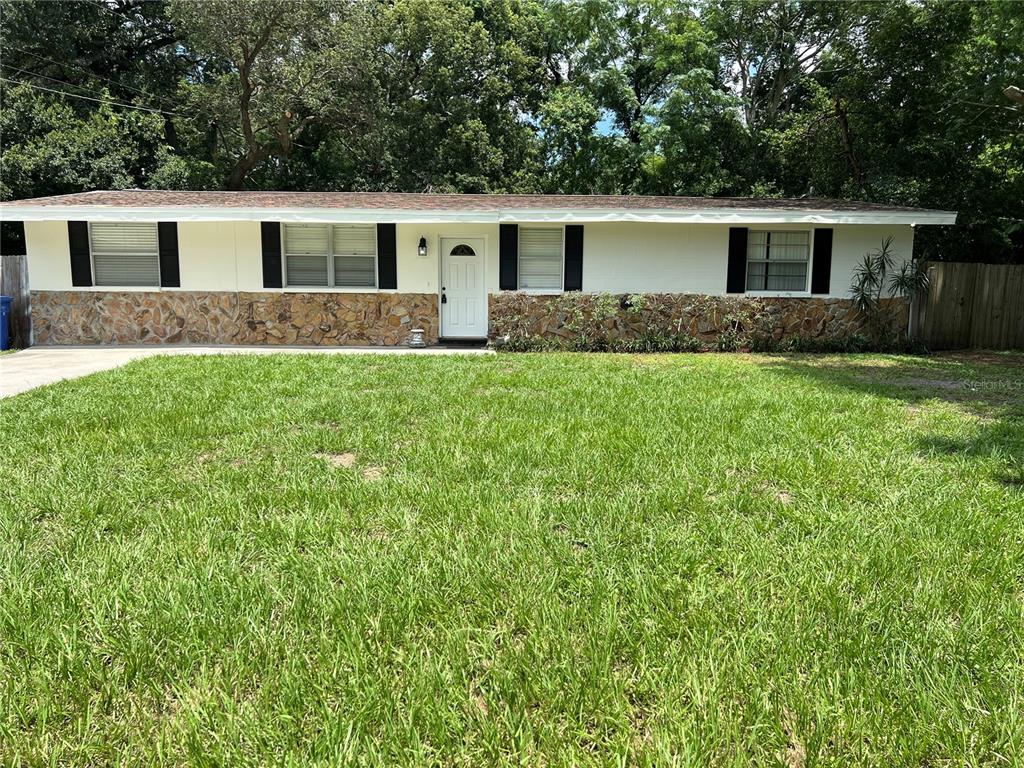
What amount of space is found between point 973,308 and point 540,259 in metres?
8.63

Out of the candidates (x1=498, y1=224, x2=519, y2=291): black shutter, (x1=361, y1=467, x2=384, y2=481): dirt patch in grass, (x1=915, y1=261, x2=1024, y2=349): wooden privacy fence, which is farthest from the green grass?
(x1=915, y1=261, x2=1024, y2=349): wooden privacy fence

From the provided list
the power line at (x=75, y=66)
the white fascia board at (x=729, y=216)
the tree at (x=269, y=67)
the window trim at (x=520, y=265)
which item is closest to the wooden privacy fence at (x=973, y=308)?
the white fascia board at (x=729, y=216)

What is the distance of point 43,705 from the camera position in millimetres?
1957

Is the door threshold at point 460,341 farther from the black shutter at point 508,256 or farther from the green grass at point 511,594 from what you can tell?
the green grass at point 511,594

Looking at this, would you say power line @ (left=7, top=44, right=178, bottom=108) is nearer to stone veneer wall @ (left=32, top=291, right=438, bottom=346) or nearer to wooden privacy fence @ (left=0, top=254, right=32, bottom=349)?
wooden privacy fence @ (left=0, top=254, right=32, bottom=349)

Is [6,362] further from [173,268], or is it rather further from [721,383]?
[721,383]

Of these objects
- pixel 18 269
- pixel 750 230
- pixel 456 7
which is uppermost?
pixel 456 7

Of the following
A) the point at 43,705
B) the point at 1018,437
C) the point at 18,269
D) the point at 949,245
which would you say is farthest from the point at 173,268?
the point at 949,245

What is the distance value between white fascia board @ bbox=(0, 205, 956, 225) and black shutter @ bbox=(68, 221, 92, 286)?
607 millimetres

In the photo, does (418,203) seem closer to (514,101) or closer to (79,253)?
(79,253)

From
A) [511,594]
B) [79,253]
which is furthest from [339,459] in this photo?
[79,253]

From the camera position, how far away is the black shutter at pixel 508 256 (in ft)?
41.1

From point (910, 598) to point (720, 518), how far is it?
3.09ft

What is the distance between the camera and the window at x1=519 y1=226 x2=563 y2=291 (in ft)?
41.7
